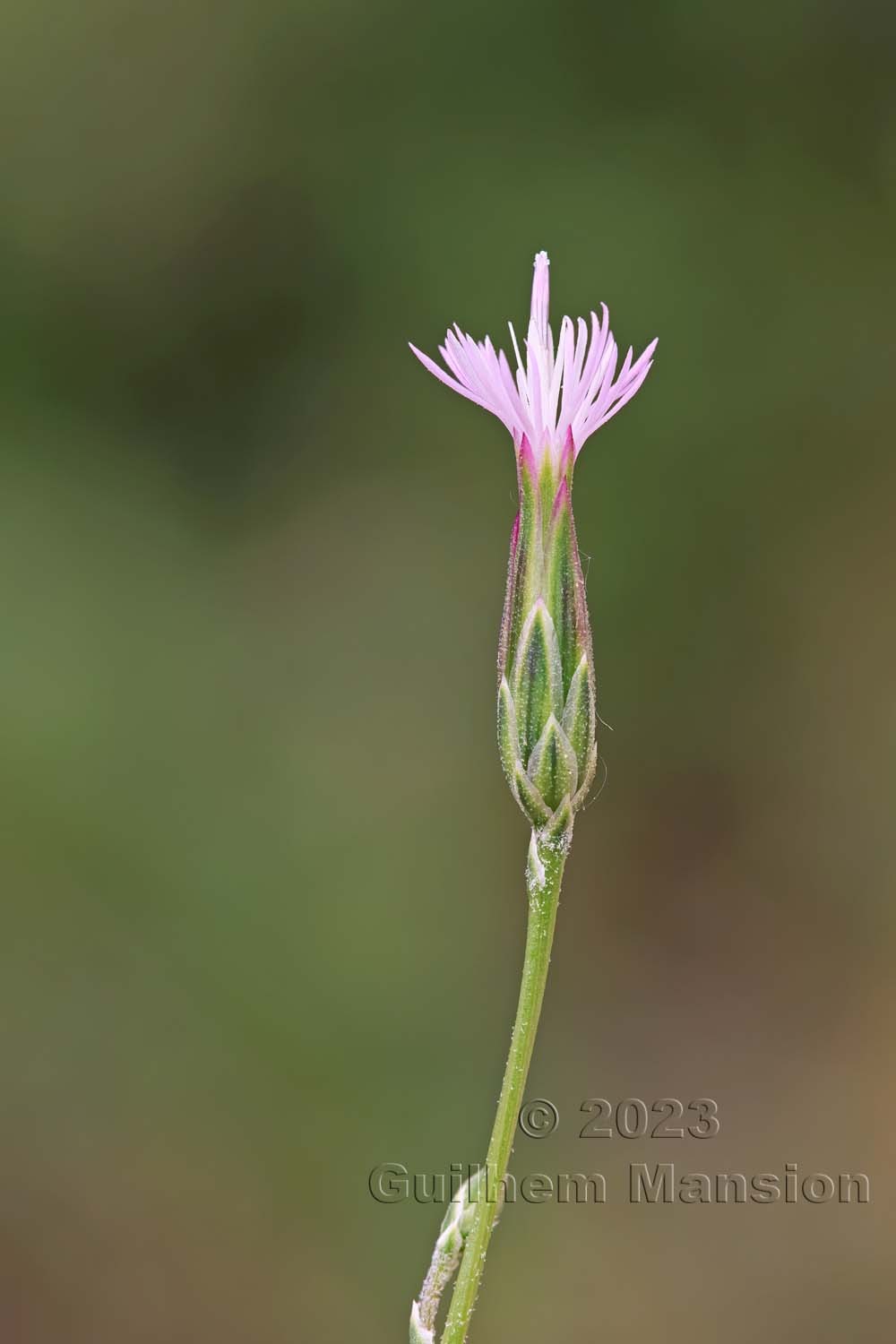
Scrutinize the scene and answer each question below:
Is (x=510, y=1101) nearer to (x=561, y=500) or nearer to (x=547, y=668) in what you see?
(x=547, y=668)

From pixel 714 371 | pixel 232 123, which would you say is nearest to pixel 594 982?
pixel 714 371

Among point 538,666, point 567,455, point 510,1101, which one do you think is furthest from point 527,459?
point 510,1101

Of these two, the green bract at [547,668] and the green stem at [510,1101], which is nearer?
the green stem at [510,1101]

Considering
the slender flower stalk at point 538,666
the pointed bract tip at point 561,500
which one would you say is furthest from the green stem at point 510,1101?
the pointed bract tip at point 561,500

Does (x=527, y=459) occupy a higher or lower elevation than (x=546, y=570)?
higher

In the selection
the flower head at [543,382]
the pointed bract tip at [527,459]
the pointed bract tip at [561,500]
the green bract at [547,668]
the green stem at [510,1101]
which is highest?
the flower head at [543,382]

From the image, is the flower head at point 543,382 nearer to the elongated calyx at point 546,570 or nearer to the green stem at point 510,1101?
the elongated calyx at point 546,570

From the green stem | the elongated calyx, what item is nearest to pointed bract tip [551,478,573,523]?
the elongated calyx

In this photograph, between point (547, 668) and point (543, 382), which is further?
point (543, 382)
